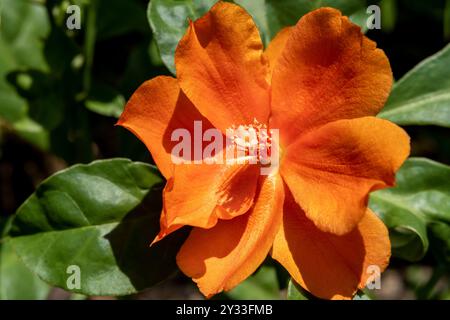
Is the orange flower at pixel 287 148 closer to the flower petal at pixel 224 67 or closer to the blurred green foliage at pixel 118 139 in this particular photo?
the flower petal at pixel 224 67

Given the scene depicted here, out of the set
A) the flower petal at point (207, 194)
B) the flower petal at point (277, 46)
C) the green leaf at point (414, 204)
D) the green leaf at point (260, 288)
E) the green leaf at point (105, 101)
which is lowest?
the green leaf at point (260, 288)

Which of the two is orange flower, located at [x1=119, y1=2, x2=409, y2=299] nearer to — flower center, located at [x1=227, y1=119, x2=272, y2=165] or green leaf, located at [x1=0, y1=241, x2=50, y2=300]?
flower center, located at [x1=227, y1=119, x2=272, y2=165]

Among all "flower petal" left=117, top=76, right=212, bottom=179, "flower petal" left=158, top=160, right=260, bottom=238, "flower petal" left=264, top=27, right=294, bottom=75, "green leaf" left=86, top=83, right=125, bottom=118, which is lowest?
"flower petal" left=158, top=160, right=260, bottom=238

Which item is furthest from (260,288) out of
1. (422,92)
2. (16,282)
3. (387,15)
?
(387,15)

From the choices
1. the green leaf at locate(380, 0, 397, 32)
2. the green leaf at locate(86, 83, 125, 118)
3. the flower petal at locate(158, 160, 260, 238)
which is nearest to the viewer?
the flower petal at locate(158, 160, 260, 238)

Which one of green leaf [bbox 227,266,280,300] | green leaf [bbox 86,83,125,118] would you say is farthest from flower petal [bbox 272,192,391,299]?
green leaf [bbox 227,266,280,300]

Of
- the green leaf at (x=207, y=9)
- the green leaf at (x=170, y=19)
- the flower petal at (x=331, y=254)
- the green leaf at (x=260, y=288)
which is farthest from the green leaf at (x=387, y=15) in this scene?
the flower petal at (x=331, y=254)
